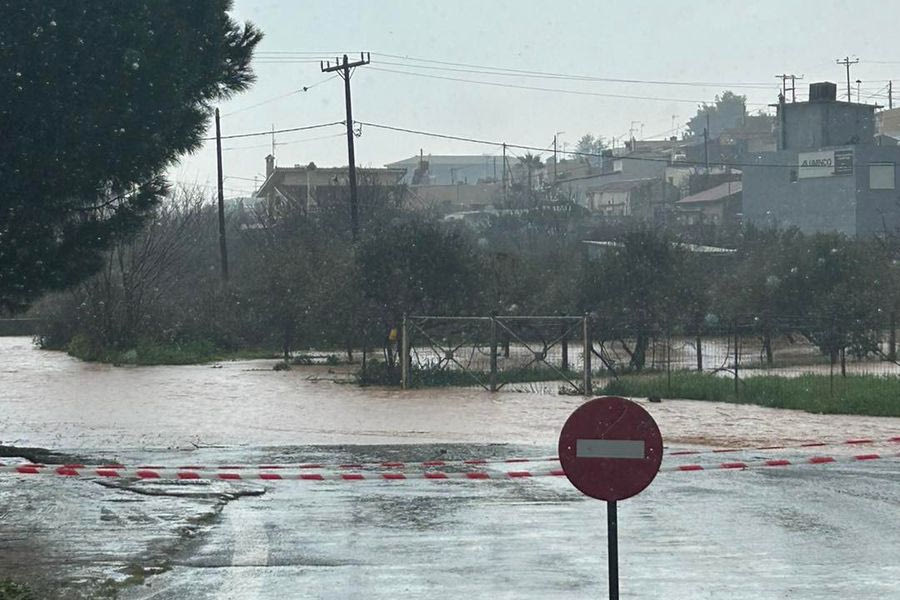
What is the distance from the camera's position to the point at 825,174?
66.5 m

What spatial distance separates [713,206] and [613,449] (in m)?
80.6

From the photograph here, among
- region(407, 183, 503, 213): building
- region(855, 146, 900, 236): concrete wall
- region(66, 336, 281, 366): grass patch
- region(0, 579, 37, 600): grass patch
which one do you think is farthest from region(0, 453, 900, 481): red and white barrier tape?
region(407, 183, 503, 213): building

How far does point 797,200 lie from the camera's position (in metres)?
68.9

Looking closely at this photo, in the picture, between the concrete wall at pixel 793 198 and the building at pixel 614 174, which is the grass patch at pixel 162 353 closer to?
the concrete wall at pixel 793 198

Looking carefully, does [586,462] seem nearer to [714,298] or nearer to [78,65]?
[78,65]

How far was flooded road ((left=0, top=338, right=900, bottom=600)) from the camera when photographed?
944cm

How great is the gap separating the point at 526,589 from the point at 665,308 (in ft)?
94.3

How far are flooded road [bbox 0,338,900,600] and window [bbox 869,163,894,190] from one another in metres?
46.1

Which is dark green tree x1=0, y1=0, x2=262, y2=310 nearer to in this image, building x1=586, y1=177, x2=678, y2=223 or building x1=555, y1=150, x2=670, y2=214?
building x1=586, y1=177, x2=678, y2=223

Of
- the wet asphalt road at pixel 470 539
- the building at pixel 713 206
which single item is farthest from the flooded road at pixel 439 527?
the building at pixel 713 206

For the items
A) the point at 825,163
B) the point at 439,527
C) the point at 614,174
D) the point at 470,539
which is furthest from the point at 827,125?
the point at 470,539

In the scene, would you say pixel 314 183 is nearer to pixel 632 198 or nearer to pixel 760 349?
pixel 632 198

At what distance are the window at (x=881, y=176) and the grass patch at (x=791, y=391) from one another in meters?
38.9

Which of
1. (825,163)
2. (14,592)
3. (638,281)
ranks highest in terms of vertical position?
(825,163)
